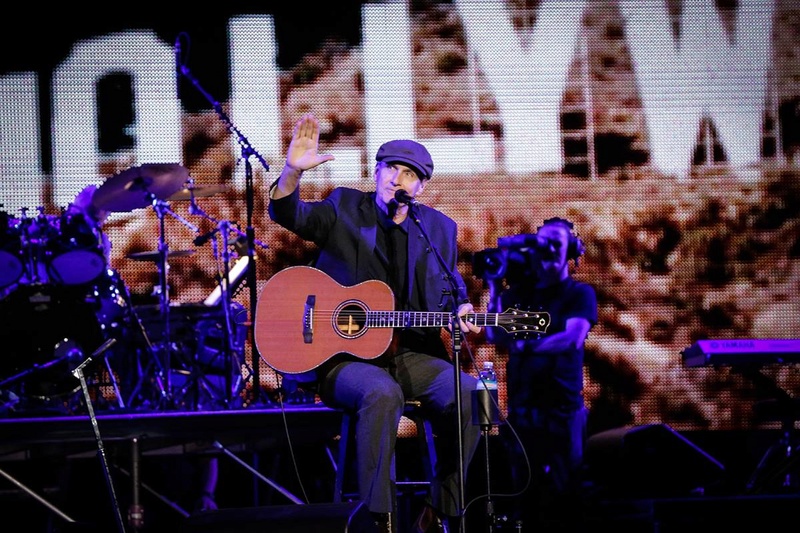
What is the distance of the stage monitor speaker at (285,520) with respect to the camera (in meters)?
3.28

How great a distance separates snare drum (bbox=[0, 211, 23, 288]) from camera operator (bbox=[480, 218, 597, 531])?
10.5 feet

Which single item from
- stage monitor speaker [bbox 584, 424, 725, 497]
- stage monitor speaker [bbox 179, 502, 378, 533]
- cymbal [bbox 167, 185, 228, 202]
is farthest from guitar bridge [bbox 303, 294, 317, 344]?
cymbal [bbox 167, 185, 228, 202]

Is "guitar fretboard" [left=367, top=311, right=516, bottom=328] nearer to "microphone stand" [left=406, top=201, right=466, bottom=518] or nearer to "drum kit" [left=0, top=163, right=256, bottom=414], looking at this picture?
"microphone stand" [left=406, top=201, right=466, bottom=518]

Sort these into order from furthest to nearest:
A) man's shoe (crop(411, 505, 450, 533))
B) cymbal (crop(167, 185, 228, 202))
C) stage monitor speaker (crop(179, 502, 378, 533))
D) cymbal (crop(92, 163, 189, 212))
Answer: cymbal (crop(167, 185, 228, 202)) < cymbal (crop(92, 163, 189, 212)) < man's shoe (crop(411, 505, 450, 533)) < stage monitor speaker (crop(179, 502, 378, 533))

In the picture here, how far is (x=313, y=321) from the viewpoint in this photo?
446cm

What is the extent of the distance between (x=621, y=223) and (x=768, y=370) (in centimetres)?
154

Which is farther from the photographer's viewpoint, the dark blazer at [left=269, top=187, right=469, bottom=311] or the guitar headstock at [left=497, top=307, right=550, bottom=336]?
the dark blazer at [left=269, top=187, right=469, bottom=311]

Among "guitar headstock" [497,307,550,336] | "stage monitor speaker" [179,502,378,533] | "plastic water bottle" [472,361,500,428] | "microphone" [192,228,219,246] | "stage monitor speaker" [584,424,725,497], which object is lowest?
"stage monitor speaker" [584,424,725,497]

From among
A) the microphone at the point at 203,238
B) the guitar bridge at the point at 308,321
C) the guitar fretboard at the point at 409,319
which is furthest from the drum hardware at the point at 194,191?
the guitar fretboard at the point at 409,319

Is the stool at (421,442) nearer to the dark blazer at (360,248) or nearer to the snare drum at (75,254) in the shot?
the dark blazer at (360,248)

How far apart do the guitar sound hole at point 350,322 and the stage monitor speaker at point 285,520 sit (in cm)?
114

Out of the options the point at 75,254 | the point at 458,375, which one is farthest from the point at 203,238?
the point at 458,375

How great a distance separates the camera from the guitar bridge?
14.6ft

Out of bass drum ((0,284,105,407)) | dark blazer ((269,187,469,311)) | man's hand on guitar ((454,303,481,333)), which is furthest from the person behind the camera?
bass drum ((0,284,105,407))
